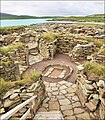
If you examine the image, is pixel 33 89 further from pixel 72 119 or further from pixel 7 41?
pixel 7 41

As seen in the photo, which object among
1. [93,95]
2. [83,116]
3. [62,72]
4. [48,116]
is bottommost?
[83,116]

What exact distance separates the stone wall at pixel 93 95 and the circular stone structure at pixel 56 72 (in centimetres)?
198

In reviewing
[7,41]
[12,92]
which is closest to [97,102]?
[12,92]

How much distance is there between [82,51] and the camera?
10.8 m

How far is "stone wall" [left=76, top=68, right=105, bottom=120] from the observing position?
4.88 meters

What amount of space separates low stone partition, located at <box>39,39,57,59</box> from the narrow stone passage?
413 cm

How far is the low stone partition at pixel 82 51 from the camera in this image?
10.6 metres

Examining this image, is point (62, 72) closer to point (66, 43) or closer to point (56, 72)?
point (56, 72)

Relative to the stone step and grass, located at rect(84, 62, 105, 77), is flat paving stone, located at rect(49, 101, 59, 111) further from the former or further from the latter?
grass, located at rect(84, 62, 105, 77)

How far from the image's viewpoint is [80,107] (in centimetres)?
574

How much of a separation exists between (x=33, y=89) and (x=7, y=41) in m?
11.6

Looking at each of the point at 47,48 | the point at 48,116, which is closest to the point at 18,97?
the point at 48,116

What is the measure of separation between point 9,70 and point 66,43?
220 inches

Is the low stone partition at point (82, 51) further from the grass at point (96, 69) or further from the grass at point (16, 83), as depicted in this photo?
the grass at point (16, 83)
